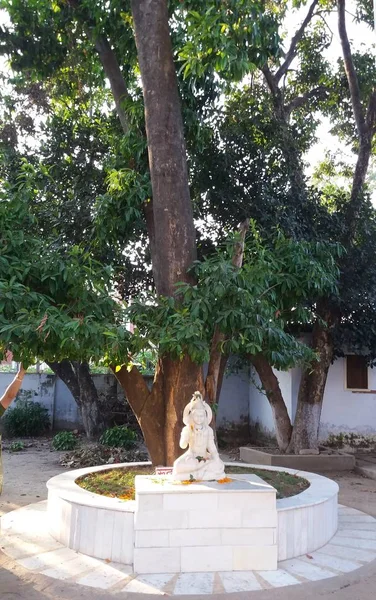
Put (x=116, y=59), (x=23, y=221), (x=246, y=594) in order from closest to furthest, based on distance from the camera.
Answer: (x=246, y=594) → (x=23, y=221) → (x=116, y=59)

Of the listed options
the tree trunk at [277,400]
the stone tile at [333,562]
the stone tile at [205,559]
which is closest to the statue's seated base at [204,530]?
the stone tile at [205,559]

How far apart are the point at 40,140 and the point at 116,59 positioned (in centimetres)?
274

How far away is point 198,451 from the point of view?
5.29 meters

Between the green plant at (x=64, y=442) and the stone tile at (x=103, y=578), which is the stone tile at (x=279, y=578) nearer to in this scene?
the stone tile at (x=103, y=578)

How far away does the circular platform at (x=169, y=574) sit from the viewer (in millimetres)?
4395

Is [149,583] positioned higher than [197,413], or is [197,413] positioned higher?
[197,413]

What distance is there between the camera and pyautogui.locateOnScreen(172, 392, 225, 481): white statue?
5176 mm

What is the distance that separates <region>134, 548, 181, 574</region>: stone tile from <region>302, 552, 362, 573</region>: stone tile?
47.3 inches

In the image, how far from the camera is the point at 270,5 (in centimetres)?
1091

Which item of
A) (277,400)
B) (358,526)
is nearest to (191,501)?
Result: (358,526)

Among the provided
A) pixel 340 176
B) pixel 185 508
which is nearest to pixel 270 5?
pixel 340 176

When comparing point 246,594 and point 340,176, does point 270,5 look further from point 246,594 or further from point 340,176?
point 246,594

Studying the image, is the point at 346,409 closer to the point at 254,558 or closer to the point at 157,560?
the point at 254,558

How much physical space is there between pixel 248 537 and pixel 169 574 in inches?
28.1
